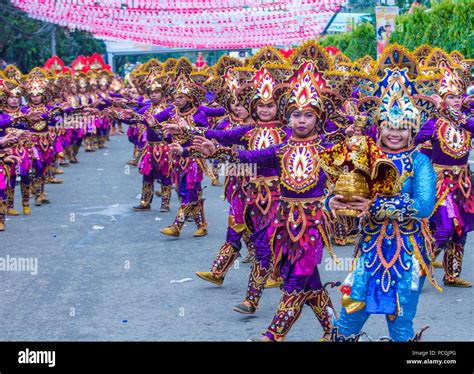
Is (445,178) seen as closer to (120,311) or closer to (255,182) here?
(255,182)

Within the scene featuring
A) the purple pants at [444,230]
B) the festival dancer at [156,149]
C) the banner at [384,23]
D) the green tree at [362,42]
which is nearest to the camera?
the purple pants at [444,230]

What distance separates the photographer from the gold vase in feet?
18.4

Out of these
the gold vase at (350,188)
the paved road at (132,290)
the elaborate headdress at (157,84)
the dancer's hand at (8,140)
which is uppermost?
the elaborate headdress at (157,84)

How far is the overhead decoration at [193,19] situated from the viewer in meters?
20.3

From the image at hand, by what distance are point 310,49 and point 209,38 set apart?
76.5 feet

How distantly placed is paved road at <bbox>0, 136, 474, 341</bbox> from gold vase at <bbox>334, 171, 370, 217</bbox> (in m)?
2.28

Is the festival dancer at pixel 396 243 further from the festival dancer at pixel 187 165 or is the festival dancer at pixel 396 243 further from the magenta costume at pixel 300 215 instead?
the festival dancer at pixel 187 165

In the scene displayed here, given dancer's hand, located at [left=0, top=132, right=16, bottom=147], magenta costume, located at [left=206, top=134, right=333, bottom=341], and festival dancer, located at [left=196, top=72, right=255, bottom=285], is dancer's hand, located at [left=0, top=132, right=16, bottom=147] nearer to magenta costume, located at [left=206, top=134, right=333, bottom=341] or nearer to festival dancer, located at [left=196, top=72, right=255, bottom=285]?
festival dancer, located at [left=196, top=72, right=255, bottom=285]

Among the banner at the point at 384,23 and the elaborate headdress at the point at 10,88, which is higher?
the banner at the point at 384,23

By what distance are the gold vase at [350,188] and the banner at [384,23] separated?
62.2 feet

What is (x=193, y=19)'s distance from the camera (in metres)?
26.5

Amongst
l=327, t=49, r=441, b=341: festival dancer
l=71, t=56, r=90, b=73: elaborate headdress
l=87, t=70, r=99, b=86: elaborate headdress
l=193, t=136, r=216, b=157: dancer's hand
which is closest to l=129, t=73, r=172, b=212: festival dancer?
l=193, t=136, r=216, b=157: dancer's hand

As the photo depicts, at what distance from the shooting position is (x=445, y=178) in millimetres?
9383

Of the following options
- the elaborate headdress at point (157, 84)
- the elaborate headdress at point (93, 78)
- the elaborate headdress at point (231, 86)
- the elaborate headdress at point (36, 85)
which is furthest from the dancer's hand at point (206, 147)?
the elaborate headdress at point (93, 78)
